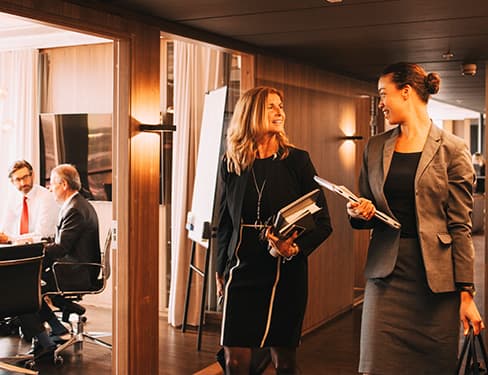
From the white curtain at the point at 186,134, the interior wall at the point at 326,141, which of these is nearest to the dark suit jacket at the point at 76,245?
the white curtain at the point at 186,134

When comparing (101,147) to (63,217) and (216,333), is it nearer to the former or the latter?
(63,217)

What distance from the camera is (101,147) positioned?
6.72m

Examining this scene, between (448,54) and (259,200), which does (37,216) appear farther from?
(448,54)

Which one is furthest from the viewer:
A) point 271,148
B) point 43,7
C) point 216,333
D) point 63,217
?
point 216,333

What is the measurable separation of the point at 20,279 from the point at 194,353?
1450mm

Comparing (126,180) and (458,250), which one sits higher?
(126,180)

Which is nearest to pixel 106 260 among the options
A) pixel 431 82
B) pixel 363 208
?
pixel 363 208

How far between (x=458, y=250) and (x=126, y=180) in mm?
1864

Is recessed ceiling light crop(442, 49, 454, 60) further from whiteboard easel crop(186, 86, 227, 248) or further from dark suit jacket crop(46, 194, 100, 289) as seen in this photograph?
dark suit jacket crop(46, 194, 100, 289)

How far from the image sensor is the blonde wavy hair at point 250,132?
11.4ft

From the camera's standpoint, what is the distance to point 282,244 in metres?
3.23

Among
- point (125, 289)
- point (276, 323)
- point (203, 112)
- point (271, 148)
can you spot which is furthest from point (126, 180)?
point (203, 112)

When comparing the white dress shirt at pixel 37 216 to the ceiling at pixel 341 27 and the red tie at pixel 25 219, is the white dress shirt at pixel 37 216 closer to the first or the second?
the red tie at pixel 25 219

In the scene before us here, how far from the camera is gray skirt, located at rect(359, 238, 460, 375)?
2777mm
